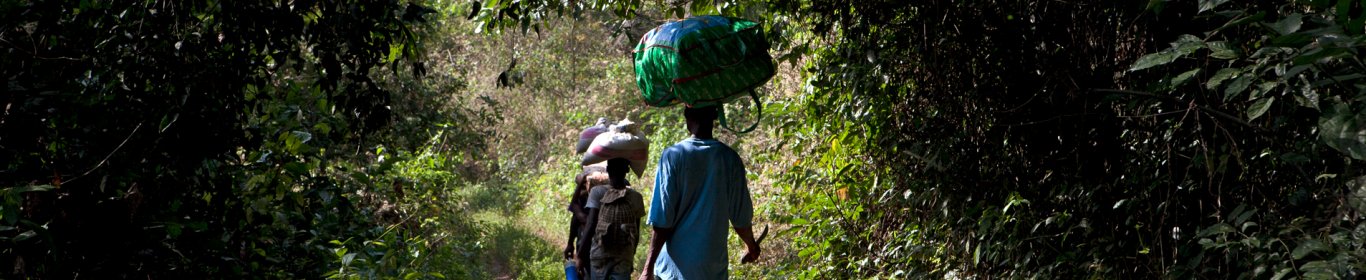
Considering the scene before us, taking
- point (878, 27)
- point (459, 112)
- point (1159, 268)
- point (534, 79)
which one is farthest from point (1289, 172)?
point (534, 79)

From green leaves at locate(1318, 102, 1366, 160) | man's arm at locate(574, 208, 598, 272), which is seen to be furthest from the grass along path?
green leaves at locate(1318, 102, 1366, 160)

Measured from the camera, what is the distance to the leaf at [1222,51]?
9.13ft

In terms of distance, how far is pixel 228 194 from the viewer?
3.75 meters

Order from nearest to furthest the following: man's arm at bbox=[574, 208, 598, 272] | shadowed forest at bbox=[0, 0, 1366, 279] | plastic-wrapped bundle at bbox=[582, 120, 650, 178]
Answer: shadowed forest at bbox=[0, 0, 1366, 279] < man's arm at bbox=[574, 208, 598, 272] < plastic-wrapped bundle at bbox=[582, 120, 650, 178]

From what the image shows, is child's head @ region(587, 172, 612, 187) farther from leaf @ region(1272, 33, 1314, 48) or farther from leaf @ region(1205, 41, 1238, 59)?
leaf @ region(1272, 33, 1314, 48)

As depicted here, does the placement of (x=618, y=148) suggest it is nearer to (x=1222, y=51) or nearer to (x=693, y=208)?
(x=693, y=208)

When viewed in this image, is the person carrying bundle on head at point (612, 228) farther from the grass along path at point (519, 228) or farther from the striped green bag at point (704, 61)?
the grass along path at point (519, 228)

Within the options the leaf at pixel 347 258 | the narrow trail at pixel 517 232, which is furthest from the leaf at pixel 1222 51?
the narrow trail at pixel 517 232

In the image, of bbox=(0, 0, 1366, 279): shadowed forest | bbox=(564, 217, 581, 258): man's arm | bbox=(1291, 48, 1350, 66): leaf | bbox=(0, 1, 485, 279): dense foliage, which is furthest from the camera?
bbox=(564, 217, 581, 258): man's arm

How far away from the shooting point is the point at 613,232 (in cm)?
702

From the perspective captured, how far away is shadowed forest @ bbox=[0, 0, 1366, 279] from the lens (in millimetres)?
3010

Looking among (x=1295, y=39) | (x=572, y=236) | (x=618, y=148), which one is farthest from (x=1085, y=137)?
(x=572, y=236)

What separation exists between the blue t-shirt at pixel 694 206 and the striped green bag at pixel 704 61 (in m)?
0.22

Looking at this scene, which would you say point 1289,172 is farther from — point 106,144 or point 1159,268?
point 106,144
